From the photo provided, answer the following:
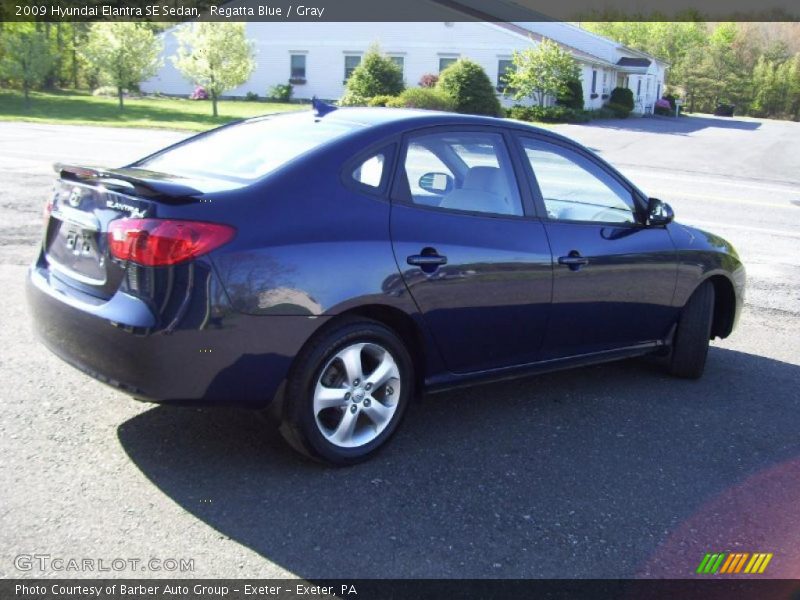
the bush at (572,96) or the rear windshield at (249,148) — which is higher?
the bush at (572,96)

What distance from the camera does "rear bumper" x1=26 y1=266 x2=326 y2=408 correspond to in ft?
11.5

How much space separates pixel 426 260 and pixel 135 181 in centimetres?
138

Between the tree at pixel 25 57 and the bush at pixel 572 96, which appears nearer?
the tree at pixel 25 57

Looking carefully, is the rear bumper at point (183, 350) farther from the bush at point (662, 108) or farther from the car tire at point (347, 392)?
the bush at point (662, 108)

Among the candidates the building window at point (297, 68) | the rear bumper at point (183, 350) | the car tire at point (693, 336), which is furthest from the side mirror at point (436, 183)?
the building window at point (297, 68)

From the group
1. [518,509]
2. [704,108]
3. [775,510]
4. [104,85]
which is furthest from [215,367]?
[704,108]

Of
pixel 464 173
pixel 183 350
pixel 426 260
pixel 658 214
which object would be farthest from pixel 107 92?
pixel 183 350

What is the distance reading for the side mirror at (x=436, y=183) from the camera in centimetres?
443

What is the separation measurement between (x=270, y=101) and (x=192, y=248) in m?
49.1

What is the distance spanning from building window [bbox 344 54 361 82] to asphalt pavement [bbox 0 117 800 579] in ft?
150

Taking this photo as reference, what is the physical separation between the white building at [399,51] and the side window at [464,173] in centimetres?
4114

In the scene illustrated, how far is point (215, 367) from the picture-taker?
3582 mm

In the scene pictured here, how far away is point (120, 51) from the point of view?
36938 millimetres

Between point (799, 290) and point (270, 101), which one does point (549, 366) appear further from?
point (270, 101)
